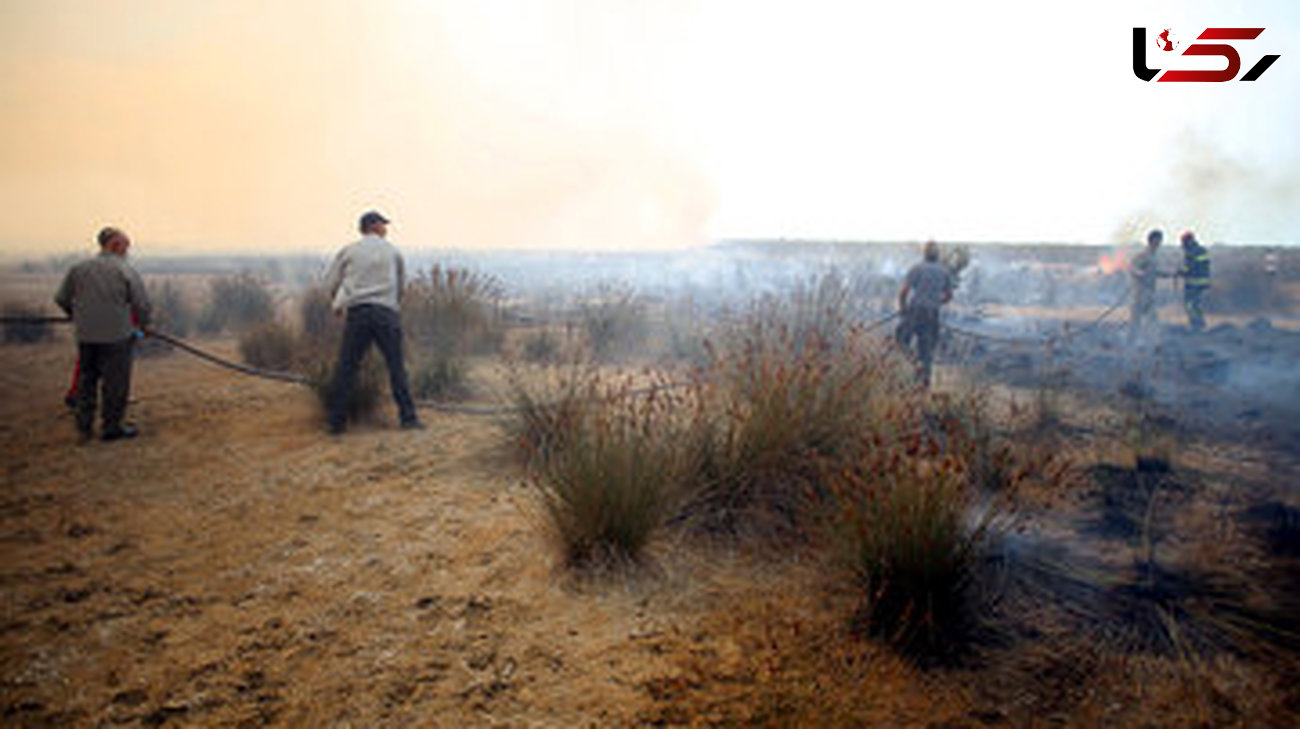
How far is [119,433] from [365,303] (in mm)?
2579

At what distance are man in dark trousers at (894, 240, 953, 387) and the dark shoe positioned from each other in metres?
7.62

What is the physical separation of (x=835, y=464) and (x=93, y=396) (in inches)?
257

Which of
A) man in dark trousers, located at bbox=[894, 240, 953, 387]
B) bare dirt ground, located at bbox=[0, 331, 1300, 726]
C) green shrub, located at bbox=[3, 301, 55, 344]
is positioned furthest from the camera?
green shrub, located at bbox=[3, 301, 55, 344]

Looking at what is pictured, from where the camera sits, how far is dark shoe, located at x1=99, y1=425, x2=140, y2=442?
19.6 ft

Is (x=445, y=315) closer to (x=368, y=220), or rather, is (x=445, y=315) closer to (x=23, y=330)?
(x=368, y=220)

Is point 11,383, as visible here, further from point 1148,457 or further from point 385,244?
point 1148,457

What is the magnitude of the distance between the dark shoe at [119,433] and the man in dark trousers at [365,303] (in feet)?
5.97

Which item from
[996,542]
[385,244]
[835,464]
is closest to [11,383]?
[385,244]

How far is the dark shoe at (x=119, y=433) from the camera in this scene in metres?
5.98

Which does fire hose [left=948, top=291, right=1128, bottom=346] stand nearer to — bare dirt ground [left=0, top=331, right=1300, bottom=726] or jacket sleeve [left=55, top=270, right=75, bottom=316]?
bare dirt ground [left=0, top=331, right=1300, bottom=726]

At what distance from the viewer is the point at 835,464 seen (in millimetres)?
3697

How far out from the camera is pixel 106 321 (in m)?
5.90

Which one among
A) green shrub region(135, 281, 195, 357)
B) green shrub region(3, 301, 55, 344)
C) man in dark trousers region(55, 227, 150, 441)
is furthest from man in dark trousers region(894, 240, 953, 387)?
green shrub region(3, 301, 55, 344)

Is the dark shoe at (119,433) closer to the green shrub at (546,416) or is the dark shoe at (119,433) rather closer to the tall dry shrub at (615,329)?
the green shrub at (546,416)
